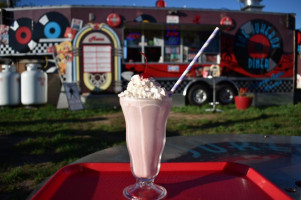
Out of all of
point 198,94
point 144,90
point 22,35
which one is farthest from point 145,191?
point 22,35

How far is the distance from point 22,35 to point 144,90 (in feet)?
21.7

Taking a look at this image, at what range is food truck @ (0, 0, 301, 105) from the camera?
631cm

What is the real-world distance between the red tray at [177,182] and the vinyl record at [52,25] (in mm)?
5967

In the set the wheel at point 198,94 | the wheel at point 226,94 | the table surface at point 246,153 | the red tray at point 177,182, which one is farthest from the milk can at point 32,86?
the red tray at point 177,182

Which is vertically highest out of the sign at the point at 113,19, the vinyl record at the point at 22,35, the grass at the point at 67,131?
the sign at the point at 113,19

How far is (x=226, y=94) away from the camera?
678 cm

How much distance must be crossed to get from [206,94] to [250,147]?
5513 millimetres

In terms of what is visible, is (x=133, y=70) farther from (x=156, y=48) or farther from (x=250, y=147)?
(x=250, y=147)

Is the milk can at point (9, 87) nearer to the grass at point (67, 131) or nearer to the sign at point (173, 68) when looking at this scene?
the grass at point (67, 131)

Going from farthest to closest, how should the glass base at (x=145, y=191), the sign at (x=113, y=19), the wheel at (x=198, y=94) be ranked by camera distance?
the wheel at (x=198, y=94)
the sign at (x=113, y=19)
the glass base at (x=145, y=191)

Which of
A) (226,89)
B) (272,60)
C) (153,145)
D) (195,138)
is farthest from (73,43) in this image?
(153,145)

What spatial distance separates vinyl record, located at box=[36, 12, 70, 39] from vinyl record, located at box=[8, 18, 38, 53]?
20 centimetres

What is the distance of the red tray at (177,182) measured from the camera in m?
0.69

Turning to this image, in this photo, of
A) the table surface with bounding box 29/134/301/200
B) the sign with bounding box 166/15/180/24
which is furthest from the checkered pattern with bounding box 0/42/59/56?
the table surface with bounding box 29/134/301/200
